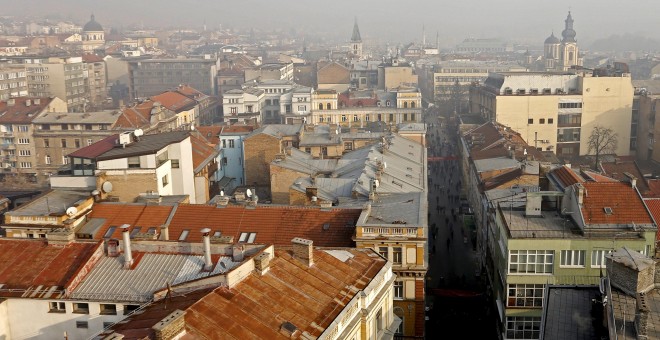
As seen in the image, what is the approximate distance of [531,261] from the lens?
36.1 m

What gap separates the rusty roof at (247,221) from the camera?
3853 centimetres

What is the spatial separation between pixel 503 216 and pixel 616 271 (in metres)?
13.7

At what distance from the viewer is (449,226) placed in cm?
6494

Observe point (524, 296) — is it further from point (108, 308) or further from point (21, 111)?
point (21, 111)

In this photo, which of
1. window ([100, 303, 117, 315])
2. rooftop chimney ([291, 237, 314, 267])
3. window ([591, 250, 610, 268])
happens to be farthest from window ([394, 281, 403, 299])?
window ([100, 303, 117, 315])

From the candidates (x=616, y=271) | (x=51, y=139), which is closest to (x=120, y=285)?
(x=616, y=271)

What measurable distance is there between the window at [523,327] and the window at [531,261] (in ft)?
8.41

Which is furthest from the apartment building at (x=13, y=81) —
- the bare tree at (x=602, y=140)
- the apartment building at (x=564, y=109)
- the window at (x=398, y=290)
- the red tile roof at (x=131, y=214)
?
the window at (x=398, y=290)

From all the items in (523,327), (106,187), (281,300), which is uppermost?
(106,187)

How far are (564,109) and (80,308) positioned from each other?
8365 centimetres

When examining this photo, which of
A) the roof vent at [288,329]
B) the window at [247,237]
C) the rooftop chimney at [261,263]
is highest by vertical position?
the rooftop chimney at [261,263]

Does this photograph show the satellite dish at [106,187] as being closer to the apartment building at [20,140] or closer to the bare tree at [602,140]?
the apartment building at [20,140]

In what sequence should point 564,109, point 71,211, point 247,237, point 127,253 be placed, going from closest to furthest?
1. point 127,253
2. point 247,237
3. point 71,211
4. point 564,109

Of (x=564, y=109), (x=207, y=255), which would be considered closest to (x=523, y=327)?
(x=207, y=255)
